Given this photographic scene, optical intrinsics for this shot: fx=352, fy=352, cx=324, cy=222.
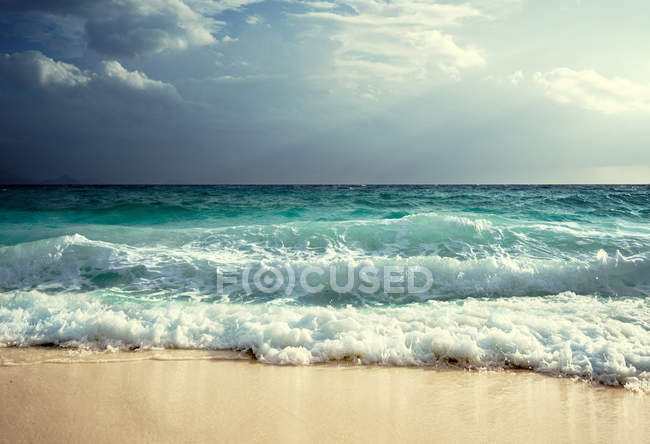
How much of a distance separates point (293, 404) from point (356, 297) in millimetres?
2744

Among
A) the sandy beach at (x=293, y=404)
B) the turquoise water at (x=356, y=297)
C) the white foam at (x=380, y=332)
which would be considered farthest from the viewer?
the turquoise water at (x=356, y=297)

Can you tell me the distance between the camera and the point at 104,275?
19.5 ft

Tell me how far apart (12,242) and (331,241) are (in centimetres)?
759

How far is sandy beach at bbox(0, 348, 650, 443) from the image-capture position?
89.4 inches

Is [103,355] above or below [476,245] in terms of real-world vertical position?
below

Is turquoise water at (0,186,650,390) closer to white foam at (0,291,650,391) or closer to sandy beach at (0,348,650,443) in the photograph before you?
white foam at (0,291,650,391)

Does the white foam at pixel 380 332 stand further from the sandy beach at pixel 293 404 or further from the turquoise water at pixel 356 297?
the sandy beach at pixel 293 404

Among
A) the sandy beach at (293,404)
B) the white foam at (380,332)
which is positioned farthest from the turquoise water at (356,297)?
the sandy beach at (293,404)

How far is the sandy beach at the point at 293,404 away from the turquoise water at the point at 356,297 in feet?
0.97

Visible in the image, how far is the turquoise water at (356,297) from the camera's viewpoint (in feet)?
11.1

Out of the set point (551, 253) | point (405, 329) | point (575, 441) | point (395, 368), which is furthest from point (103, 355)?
point (551, 253)

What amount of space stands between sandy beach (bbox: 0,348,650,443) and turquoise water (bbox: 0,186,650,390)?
30cm

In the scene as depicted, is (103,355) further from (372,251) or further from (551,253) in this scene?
(551,253)

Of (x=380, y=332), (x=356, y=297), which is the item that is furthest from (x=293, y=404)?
(x=356, y=297)
